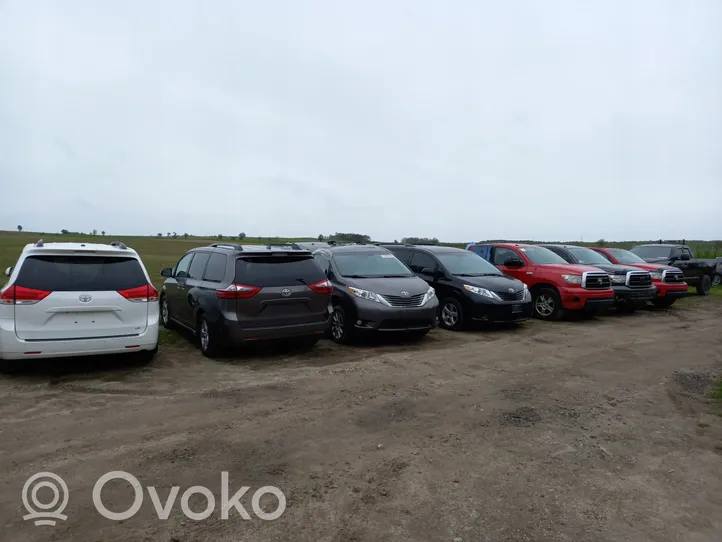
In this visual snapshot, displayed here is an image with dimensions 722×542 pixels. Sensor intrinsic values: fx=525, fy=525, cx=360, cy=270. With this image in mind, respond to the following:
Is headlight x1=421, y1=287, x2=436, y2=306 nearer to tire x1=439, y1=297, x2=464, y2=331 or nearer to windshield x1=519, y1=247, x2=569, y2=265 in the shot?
tire x1=439, y1=297, x2=464, y2=331

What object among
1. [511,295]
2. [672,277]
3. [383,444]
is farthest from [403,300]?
[672,277]

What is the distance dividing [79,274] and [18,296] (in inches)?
27.8

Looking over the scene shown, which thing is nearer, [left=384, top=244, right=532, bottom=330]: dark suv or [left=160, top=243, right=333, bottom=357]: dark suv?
[left=160, top=243, right=333, bottom=357]: dark suv

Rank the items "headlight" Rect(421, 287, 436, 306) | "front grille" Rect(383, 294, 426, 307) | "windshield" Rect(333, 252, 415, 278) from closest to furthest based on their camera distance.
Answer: "front grille" Rect(383, 294, 426, 307) < "headlight" Rect(421, 287, 436, 306) < "windshield" Rect(333, 252, 415, 278)

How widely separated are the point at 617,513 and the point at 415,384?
325 cm

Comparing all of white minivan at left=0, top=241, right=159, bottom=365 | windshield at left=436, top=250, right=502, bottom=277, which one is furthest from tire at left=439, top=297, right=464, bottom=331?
white minivan at left=0, top=241, right=159, bottom=365

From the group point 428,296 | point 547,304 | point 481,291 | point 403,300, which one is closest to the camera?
point 403,300

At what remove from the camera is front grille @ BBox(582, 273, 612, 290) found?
12.6 m

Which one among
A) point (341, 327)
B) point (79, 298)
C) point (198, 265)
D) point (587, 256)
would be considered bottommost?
point (341, 327)

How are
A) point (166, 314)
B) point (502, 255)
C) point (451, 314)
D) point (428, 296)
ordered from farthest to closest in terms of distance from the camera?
1. point (502, 255)
2. point (451, 314)
3. point (166, 314)
4. point (428, 296)

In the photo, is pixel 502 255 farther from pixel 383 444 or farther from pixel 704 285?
pixel 704 285

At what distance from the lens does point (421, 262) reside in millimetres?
12039

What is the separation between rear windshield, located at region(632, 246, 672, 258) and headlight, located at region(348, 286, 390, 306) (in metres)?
15.9

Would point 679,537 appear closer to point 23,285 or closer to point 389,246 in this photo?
point 23,285
